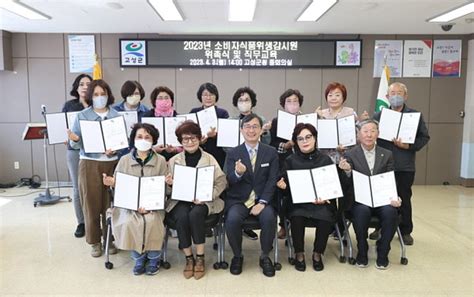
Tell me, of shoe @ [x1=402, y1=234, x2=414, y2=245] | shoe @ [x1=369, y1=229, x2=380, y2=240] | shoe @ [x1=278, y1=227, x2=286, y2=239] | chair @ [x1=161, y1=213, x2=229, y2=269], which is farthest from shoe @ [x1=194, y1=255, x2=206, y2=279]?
shoe @ [x1=402, y1=234, x2=414, y2=245]

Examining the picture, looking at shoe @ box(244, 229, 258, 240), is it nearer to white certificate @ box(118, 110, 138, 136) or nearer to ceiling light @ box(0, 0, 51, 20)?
white certificate @ box(118, 110, 138, 136)

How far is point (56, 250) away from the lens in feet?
11.3

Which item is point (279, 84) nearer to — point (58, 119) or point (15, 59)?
point (58, 119)

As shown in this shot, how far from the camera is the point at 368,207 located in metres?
3.07

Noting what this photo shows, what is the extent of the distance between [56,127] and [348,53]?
4784 millimetres

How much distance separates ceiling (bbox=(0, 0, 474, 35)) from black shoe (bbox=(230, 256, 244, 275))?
300 centimetres

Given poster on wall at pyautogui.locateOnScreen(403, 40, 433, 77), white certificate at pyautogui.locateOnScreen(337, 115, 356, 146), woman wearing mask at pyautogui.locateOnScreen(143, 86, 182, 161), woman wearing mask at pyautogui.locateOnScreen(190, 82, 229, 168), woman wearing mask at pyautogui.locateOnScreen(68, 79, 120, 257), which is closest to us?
woman wearing mask at pyautogui.locateOnScreen(68, 79, 120, 257)

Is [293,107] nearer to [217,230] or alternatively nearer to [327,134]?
[327,134]

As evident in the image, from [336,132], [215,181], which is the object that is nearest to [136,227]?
[215,181]

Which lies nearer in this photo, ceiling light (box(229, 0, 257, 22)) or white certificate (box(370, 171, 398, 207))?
white certificate (box(370, 171, 398, 207))

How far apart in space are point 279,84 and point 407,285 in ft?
14.0

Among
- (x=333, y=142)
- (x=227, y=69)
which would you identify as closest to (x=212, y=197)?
(x=333, y=142)

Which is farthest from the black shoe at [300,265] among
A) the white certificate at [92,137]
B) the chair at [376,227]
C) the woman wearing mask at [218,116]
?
the white certificate at [92,137]

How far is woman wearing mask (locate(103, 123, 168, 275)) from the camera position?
286 cm
